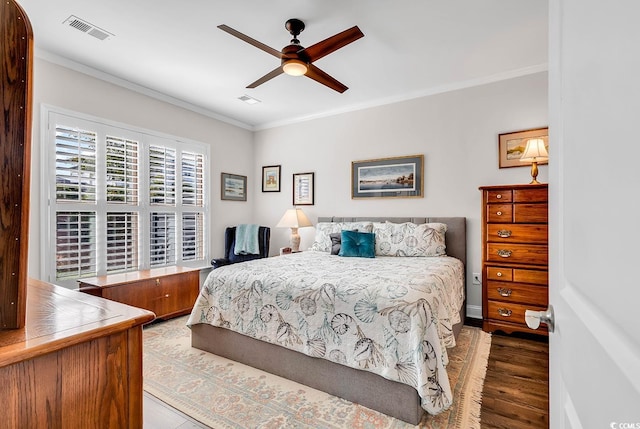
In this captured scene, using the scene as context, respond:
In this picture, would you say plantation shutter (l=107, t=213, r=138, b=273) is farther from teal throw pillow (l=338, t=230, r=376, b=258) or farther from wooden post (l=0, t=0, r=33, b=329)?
wooden post (l=0, t=0, r=33, b=329)

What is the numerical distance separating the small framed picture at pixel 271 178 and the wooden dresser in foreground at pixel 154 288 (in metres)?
1.98

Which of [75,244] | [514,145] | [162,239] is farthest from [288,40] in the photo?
[75,244]

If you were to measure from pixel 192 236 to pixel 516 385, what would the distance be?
4.00m

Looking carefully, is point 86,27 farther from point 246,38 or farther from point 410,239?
point 410,239

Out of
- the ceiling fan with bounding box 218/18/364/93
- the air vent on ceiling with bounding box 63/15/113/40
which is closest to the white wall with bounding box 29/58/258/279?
Result: the air vent on ceiling with bounding box 63/15/113/40

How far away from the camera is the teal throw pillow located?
355cm

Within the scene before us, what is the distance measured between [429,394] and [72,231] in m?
3.57

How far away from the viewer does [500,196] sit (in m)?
3.13

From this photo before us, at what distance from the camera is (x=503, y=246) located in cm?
313

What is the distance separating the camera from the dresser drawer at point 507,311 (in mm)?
3012

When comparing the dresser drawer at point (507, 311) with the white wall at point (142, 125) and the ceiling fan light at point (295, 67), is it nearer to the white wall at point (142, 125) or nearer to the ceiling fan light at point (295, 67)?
the ceiling fan light at point (295, 67)

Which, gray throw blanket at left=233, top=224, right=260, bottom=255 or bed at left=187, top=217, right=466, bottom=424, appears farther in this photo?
gray throw blanket at left=233, top=224, right=260, bottom=255

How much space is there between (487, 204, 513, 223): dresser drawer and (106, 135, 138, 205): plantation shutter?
3.99 metres

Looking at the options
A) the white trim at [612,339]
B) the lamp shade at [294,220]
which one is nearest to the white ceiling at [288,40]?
the lamp shade at [294,220]
